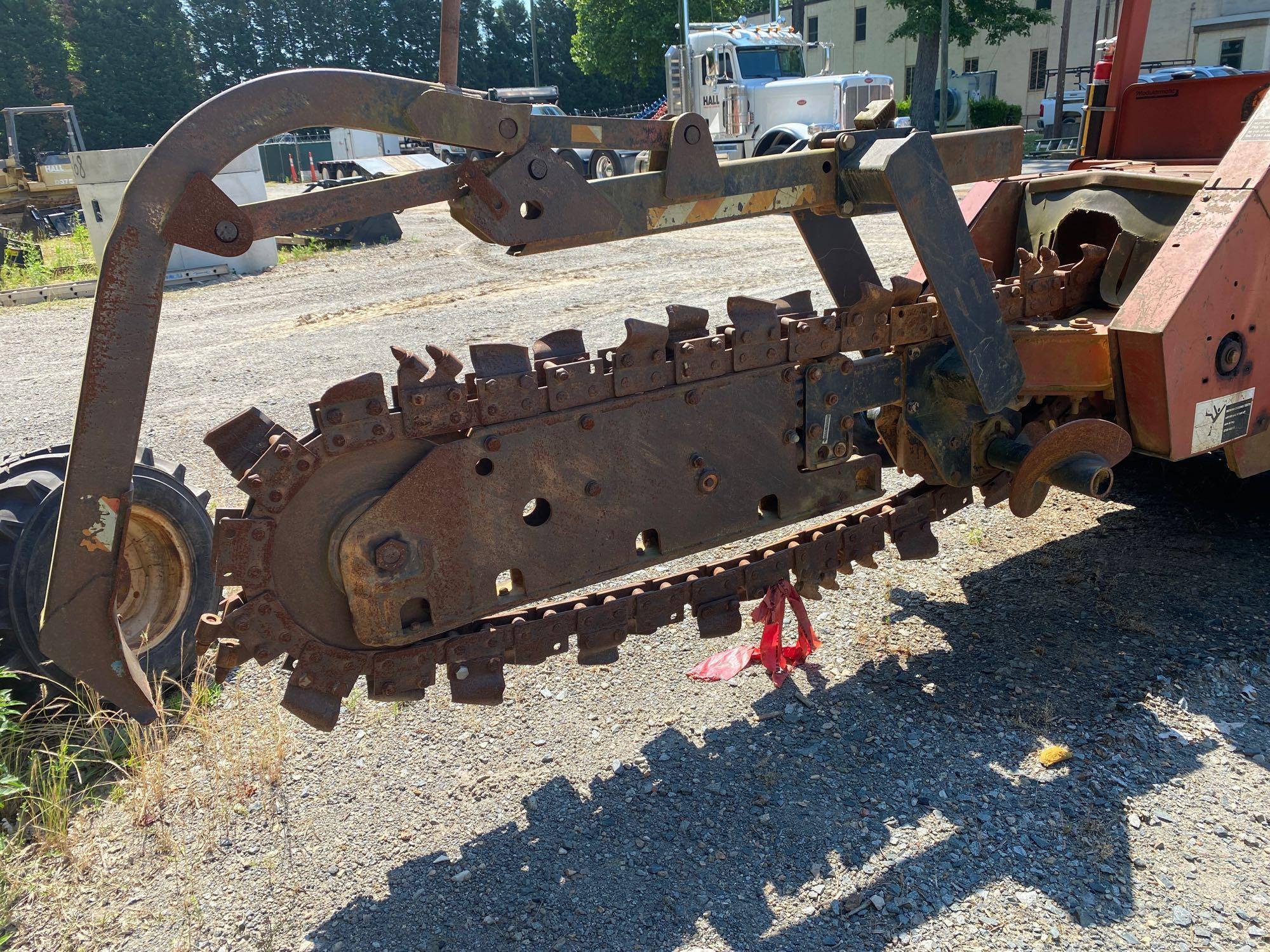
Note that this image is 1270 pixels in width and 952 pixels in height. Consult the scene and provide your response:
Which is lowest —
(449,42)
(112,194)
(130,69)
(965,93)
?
(112,194)

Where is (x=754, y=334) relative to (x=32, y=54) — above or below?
below

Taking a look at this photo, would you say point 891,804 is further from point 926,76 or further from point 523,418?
point 926,76

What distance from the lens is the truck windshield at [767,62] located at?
2341 centimetres

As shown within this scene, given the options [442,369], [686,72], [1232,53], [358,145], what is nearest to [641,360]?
[442,369]

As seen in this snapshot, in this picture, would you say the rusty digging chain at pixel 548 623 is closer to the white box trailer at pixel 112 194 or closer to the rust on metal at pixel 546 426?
the rust on metal at pixel 546 426

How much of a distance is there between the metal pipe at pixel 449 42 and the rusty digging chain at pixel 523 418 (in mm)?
810

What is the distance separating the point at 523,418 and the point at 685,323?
26.0 inches

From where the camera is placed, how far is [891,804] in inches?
130

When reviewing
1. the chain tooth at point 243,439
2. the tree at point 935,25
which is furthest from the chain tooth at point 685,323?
the tree at point 935,25

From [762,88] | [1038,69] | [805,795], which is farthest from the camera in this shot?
[1038,69]

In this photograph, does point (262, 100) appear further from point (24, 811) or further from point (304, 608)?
point (24, 811)

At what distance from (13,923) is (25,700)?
103 centimetres

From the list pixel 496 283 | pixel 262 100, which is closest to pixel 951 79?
pixel 496 283

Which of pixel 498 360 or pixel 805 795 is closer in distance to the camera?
pixel 498 360
